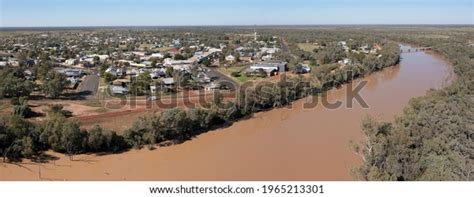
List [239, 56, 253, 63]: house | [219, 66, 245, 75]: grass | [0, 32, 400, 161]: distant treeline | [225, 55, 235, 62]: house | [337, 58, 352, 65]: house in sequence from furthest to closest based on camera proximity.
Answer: [239, 56, 253, 63]: house, [225, 55, 235, 62]: house, [337, 58, 352, 65]: house, [219, 66, 245, 75]: grass, [0, 32, 400, 161]: distant treeline

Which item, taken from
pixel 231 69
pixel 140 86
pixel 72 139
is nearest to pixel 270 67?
pixel 231 69

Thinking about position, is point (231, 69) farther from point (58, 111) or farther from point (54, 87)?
point (58, 111)

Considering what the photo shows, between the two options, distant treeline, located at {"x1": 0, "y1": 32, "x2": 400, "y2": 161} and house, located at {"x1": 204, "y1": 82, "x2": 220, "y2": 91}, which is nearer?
distant treeline, located at {"x1": 0, "y1": 32, "x2": 400, "y2": 161}

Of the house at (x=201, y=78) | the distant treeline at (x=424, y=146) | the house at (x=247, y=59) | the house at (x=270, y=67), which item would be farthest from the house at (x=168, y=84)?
the house at (x=247, y=59)

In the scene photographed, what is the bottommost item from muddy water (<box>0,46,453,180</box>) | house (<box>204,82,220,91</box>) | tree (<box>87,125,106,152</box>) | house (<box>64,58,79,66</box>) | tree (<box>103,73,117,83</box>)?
muddy water (<box>0,46,453,180</box>)

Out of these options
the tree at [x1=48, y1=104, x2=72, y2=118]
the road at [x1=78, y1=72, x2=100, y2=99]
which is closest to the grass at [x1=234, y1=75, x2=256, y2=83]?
the road at [x1=78, y1=72, x2=100, y2=99]

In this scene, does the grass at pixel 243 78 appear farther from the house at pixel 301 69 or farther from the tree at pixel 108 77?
the tree at pixel 108 77

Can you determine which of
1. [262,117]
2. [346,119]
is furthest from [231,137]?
[346,119]

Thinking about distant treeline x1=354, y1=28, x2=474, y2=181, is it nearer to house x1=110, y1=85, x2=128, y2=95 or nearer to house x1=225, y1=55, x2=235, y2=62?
house x1=110, y1=85, x2=128, y2=95
